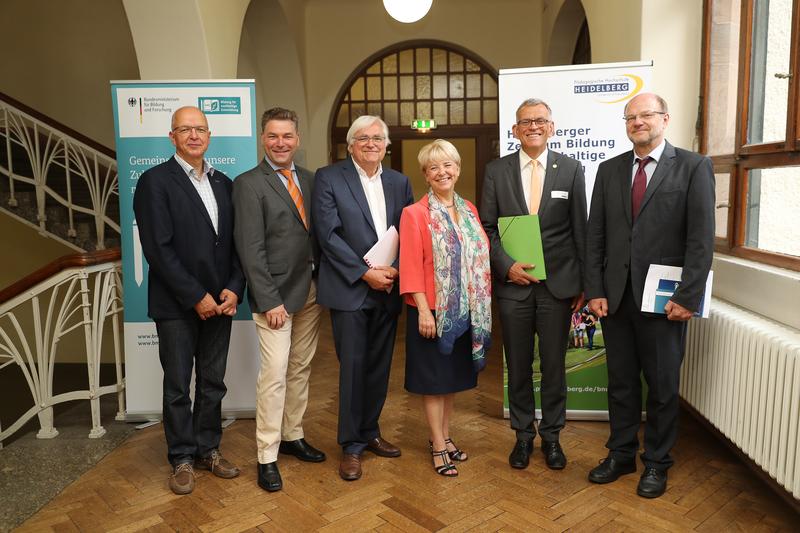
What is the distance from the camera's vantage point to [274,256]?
9.45 feet

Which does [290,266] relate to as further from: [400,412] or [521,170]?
[400,412]

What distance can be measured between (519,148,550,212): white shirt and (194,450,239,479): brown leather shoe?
194 cm

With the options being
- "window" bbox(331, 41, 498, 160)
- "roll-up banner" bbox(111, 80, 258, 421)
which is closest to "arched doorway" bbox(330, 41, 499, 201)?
"window" bbox(331, 41, 498, 160)

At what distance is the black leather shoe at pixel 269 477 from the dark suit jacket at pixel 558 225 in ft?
4.54

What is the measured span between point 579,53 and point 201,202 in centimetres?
578

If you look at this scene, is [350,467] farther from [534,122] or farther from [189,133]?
[534,122]

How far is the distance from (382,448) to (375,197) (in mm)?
1309

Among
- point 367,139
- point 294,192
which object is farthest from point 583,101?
point 294,192

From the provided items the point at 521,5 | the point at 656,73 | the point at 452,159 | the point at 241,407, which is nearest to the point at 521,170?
the point at 452,159

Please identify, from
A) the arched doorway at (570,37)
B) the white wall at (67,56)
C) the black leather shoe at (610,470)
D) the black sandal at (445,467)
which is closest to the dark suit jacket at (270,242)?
the black sandal at (445,467)

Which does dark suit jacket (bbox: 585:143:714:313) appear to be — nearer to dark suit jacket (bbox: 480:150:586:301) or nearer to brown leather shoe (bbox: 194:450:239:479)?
dark suit jacket (bbox: 480:150:586:301)

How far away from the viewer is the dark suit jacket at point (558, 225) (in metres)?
2.90

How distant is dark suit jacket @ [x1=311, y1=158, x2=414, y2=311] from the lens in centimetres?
284

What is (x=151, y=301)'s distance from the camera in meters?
2.81
